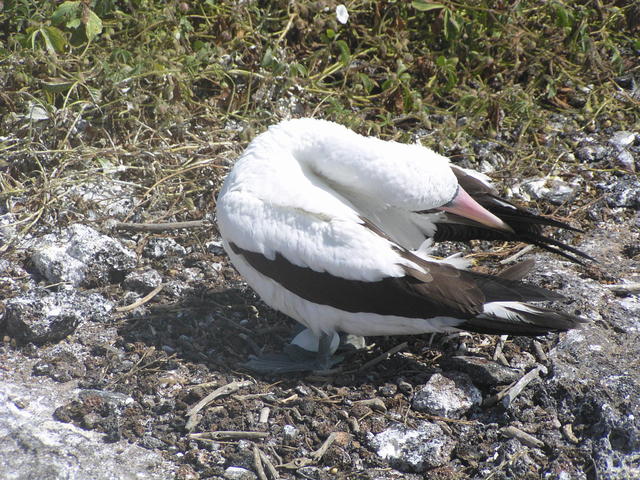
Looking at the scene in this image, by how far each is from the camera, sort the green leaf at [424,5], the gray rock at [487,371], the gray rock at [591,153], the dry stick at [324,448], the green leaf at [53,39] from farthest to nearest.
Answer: the green leaf at [424,5] → the gray rock at [591,153] → the green leaf at [53,39] → the gray rock at [487,371] → the dry stick at [324,448]

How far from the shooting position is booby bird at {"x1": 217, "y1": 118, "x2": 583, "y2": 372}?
11.6ft

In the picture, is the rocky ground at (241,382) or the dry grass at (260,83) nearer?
the rocky ground at (241,382)

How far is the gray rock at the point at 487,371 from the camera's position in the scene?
368 cm

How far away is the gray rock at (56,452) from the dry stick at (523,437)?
1353 mm

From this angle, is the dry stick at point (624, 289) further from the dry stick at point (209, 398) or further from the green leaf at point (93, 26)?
the green leaf at point (93, 26)

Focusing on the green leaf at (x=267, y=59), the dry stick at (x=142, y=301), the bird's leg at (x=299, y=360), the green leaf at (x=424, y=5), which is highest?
the green leaf at (x=424, y=5)

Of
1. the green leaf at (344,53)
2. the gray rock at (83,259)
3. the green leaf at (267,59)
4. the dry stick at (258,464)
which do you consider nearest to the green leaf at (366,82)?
the green leaf at (344,53)

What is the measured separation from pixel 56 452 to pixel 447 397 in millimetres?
1599

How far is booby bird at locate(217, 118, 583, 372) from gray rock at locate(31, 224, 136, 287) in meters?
0.75

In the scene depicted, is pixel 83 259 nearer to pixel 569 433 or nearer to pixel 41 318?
pixel 41 318

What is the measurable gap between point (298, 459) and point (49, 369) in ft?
3.87

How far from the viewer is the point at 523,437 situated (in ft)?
11.0

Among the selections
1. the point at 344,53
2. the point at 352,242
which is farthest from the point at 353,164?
the point at 344,53

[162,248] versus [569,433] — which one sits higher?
[569,433]
